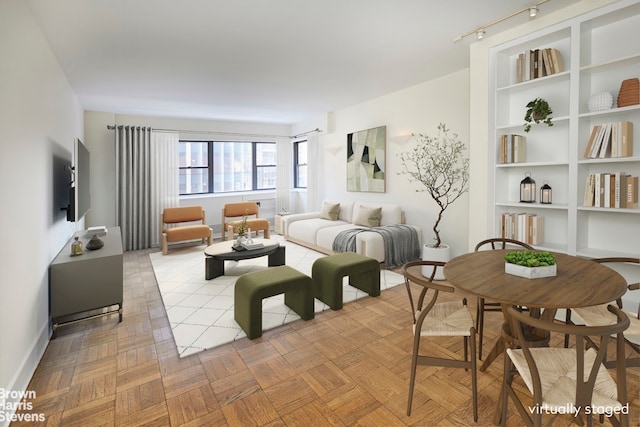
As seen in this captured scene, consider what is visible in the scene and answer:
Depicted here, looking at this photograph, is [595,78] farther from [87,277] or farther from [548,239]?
[87,277]

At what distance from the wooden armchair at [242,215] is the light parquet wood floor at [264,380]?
136 inches

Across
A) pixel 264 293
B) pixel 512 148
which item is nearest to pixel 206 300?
pixel 264 293

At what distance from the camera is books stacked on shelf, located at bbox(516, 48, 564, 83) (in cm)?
284

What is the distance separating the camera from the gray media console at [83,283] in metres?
2.70

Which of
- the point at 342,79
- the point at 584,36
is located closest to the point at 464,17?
the point at 584,36

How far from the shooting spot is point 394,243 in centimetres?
461

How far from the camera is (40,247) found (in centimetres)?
260

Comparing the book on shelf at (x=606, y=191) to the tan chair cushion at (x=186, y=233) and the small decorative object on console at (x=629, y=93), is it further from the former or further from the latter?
the tan chair cushion at (x=186, y=233)

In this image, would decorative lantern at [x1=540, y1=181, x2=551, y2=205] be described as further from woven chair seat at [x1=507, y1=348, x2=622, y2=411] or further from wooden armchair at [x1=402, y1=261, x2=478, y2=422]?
woven chair seat at [x1=507, y1=348, x2=622, y2=411]

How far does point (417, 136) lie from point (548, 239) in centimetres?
239

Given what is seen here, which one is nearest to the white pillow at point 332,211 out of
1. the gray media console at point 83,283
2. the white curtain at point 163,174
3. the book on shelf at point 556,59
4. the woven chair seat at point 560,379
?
the white curtain at point 163,174

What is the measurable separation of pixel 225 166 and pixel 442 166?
513cm

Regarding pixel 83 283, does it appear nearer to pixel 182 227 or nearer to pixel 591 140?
pixel 182 227

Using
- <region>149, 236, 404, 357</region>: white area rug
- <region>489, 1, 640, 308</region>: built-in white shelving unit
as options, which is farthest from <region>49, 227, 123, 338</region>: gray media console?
<region>489, 1, 640, 308</region>: built-in white shelving unit
